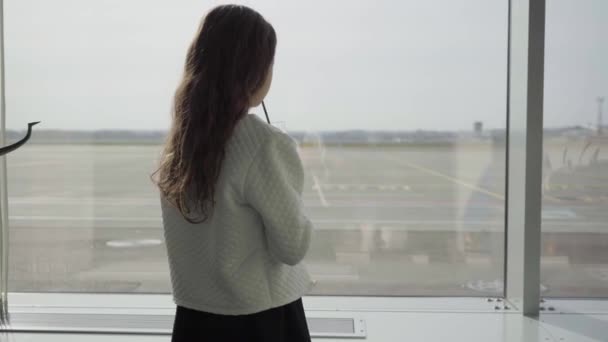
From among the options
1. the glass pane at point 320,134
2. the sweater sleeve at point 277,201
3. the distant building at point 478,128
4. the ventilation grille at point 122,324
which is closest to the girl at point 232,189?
the sweater sleeve at point 277,201

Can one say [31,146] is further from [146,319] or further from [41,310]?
[146,319]

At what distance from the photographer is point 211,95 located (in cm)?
128

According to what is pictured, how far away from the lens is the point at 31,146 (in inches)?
126

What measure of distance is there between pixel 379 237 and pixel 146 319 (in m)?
1.21

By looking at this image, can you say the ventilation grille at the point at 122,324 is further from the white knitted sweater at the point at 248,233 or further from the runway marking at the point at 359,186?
the white knitted sweater at the point at 248,233

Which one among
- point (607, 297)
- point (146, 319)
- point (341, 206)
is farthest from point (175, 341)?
point (607, 297)

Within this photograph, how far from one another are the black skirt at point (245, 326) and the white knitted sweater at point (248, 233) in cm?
4

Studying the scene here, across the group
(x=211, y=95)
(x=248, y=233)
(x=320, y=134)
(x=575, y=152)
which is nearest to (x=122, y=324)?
(x=320, y=134)

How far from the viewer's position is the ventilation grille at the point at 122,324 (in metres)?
2.75

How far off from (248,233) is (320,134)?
1838 mm

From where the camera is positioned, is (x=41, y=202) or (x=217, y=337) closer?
(x=217, y=337)

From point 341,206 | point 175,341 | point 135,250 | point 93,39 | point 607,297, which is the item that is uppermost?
point 93,39

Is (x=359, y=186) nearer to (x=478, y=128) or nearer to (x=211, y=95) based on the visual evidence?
(x=478, y=128)

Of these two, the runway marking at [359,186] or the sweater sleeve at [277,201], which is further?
the runway marking at [359,186]
